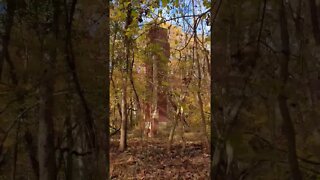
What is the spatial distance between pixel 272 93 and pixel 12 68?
3.85 feet

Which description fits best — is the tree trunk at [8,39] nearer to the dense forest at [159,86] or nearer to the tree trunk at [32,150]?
the tree trunk at [32,150]

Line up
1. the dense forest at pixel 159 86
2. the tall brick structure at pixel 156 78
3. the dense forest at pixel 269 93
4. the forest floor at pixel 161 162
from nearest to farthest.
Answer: the dense forest at pixel 269 93 < the dense forest at pixel 159 86 < the forest floor at pixel 161 162 < the tall brick structure at pixel 156 78

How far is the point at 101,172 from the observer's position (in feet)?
6.08

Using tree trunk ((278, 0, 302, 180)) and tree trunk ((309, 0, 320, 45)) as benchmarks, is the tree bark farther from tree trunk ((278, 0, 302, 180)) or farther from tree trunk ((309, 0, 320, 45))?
tree trunk ((309, 0, 320, 45))

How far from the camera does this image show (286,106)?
171 cm

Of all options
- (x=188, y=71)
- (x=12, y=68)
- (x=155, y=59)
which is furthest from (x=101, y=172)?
(x=155, y=59)

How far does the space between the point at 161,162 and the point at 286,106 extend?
6.56m

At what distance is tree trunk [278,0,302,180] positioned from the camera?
1694mm

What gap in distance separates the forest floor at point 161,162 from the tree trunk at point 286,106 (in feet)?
16.2

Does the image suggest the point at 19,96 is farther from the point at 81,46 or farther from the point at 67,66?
the point at 81,46

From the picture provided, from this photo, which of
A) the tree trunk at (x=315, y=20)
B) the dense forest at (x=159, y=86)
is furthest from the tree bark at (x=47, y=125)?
the dense forest at (x=159, y=86)

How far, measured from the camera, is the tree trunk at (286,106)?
169 cm

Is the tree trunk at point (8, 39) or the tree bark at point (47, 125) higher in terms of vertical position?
the tree trunk at point (8, 39)

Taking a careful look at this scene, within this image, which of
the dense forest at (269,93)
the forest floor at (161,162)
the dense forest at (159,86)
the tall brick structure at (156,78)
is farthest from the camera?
the tall brick structure at (156,78)
